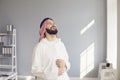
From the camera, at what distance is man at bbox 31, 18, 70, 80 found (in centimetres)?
185

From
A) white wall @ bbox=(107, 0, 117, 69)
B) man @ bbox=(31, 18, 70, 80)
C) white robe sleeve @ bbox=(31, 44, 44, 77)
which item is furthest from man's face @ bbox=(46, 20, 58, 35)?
white wall @ bbox=(107, 0, 117, 69)

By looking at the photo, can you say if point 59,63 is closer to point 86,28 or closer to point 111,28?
point 111,28

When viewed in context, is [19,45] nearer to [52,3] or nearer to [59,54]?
[52,3]

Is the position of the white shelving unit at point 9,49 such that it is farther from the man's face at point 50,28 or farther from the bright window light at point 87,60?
the man's face at point 50,28

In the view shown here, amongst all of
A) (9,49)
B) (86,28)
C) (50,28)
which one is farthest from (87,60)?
(50,28)

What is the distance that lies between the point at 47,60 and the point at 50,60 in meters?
0.03

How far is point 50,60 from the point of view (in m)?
1.85

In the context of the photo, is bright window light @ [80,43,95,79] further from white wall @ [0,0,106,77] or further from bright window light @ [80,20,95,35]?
bright window light @ [80,20,95,35]

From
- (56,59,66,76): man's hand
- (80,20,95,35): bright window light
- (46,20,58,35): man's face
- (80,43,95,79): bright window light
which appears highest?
(80,20,95,35): bright window light

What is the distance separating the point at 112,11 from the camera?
203 inches

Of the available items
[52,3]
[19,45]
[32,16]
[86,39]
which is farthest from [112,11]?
[19,45]

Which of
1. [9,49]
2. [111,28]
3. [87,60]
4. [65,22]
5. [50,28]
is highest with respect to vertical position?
[65,22]

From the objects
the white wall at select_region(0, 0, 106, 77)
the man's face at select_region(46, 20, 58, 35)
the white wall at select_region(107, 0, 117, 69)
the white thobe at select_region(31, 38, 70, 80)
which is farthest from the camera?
the white wall at select_region(0, 0, 106, 77)

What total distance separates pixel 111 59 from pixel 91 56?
29.3 inches
